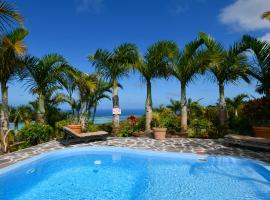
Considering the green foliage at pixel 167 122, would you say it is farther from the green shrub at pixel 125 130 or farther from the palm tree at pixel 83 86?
the palm tree at pixel 83 86

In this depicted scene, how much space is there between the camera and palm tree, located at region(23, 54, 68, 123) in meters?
12.7

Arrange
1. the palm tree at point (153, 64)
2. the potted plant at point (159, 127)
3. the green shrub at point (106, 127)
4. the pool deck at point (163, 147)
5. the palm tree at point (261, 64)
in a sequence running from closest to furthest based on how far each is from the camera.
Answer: the pool deck at point (163, 147)
the palm tree at point (261, 64)
the potted plant at point (159, 127)
the palm tree at point (153, 64)
the green shrub at point (106, 127)

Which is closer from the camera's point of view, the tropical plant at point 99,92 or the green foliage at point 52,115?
the green foliage at point 52,115

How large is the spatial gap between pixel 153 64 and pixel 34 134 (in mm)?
6553

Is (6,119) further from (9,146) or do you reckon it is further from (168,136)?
(168,136)

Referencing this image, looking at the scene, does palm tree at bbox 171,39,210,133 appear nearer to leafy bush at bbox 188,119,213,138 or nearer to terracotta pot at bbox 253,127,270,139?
leafy bush at bbox 188,119,213,138

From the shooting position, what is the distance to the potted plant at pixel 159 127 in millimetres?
12906

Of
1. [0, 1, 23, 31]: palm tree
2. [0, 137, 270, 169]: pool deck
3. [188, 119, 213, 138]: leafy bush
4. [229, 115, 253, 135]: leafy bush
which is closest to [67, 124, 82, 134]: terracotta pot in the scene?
[0, 137, 270, 169]: pool deck

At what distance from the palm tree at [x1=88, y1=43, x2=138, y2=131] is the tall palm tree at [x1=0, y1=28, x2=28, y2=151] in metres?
4.30

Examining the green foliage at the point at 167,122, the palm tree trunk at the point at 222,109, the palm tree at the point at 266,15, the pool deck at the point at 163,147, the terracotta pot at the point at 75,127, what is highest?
the palm tree at the point at 266,15

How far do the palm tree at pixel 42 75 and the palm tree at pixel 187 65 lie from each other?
5662mm

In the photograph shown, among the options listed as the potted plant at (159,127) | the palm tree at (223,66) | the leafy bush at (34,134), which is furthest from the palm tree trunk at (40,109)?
the palm tree at (223,66)

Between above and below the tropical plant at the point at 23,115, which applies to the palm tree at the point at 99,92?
above

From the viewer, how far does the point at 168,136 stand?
1376 cm
